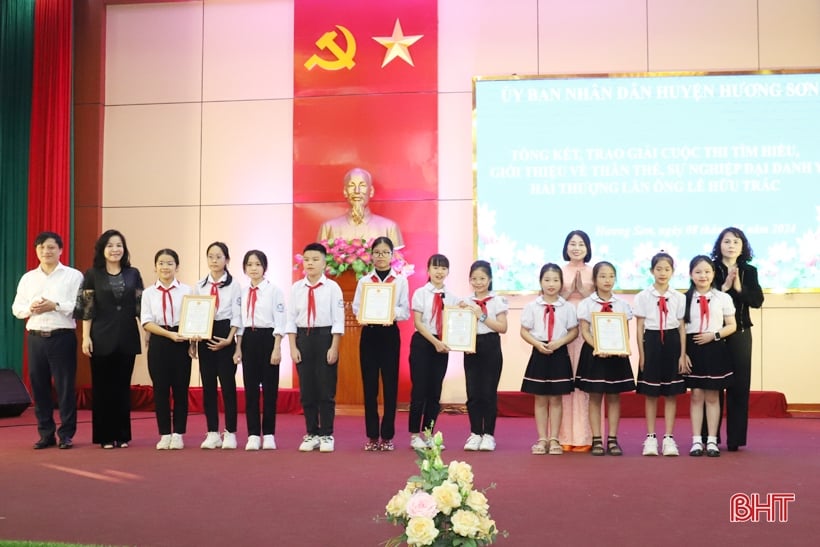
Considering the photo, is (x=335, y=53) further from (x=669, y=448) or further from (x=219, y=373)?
(x=669, y=448)

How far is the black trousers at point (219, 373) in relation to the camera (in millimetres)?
5133

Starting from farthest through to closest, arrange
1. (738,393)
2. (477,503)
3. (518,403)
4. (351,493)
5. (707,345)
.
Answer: (518,403) < (738,393) < (707,345) < (351,493) < (477,503)

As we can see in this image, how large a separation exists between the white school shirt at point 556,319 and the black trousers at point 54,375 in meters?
2.74

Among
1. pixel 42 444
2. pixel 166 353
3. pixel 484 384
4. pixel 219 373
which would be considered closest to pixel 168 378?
pixel 166 353

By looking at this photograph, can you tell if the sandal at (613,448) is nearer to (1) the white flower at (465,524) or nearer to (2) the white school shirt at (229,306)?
(2) the white school shirt at (229,306)

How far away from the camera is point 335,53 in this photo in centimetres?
791

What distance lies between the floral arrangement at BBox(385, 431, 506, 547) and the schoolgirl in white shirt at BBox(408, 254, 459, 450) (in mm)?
2748

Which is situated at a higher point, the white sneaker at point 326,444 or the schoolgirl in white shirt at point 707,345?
the schoolgirl in white shirt at point 707,345

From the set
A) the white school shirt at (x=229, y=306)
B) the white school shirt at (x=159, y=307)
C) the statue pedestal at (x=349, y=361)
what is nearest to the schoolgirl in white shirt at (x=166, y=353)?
the white school shirt at (x=159, y=307)

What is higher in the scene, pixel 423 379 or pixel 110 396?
pixel 423 379

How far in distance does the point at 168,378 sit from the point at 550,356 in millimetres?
2273

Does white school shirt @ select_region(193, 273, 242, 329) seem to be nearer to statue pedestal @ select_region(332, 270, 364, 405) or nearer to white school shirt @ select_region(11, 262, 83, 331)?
white school shirt @ select_region(11, 262, 83, 331)

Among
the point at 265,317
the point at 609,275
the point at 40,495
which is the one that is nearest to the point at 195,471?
the point at 40,495

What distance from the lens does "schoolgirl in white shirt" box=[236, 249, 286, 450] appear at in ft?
16.7
